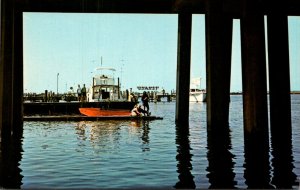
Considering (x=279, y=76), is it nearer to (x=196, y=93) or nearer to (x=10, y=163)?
(x=10, y=163)

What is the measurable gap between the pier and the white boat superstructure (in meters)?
16.8

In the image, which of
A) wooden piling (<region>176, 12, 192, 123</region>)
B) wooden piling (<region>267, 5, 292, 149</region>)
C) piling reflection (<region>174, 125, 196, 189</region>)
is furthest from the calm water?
wooden piling (<region>176, 12, 192, 123</region>)

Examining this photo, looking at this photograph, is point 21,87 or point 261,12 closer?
point 261,12

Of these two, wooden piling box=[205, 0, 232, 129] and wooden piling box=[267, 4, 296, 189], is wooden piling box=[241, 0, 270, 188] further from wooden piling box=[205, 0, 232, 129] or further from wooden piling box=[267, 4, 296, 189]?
wooden piling box=[267, 4, 296, 189]

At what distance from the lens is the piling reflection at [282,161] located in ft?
30.0

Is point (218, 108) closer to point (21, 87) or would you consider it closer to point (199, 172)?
point (199, 172)

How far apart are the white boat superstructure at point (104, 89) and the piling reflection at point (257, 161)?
2768 cm

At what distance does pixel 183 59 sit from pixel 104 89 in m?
20.0

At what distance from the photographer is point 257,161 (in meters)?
12.0

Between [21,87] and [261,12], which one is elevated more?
[261,12]

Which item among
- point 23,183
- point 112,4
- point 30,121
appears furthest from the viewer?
point 30,121

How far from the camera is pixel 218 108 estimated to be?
55.3 feet

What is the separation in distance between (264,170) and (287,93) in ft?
25.0

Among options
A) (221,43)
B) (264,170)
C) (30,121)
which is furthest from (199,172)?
(30,121)
